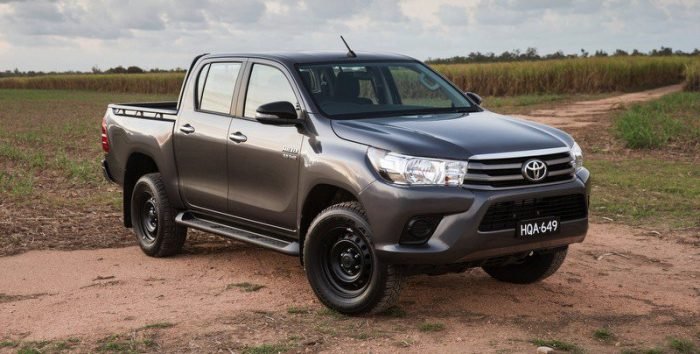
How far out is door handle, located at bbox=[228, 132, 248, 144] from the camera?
758 cm

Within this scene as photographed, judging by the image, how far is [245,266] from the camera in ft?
28.1

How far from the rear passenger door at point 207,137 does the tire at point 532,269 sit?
2.26 m

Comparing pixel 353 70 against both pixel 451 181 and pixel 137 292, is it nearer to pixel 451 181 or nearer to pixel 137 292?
pixel 451 181

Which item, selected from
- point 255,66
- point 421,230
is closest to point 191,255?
point 255,66

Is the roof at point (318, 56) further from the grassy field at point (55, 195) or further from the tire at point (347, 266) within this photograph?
the grassy field at point (55, 195)

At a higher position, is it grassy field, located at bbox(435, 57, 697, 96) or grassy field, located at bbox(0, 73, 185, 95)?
grassy field, located at bbox(435, 57, 697, 96)

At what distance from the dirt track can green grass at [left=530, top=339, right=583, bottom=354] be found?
0.08 metres

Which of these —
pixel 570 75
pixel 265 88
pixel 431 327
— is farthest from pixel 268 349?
pixel 570 75

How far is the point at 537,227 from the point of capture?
6398 millimetres

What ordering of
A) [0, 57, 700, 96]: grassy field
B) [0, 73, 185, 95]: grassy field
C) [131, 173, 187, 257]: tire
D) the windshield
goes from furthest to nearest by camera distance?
[0, 73, 185, 95]: grassy field → [0, 57, 700, 96]: grassy field → [131, 173, 187, 257]: tire → the windshield

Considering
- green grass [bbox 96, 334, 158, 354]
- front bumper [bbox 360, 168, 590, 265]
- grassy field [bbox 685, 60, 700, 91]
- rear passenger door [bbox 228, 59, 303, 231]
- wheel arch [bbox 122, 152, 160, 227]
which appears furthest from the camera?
grassy field [bbox 685, 60, 700, 91]

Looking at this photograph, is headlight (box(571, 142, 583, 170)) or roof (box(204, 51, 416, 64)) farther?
roof (box(204, 51, 416, 64))

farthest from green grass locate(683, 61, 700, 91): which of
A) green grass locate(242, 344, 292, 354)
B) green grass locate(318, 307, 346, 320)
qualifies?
green grass locate(242, 344, 292, 354)

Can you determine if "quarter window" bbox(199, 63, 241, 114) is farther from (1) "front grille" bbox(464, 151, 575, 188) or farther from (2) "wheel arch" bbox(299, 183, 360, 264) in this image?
(1) "front grille" bbox(464, 151, 575, 188)
